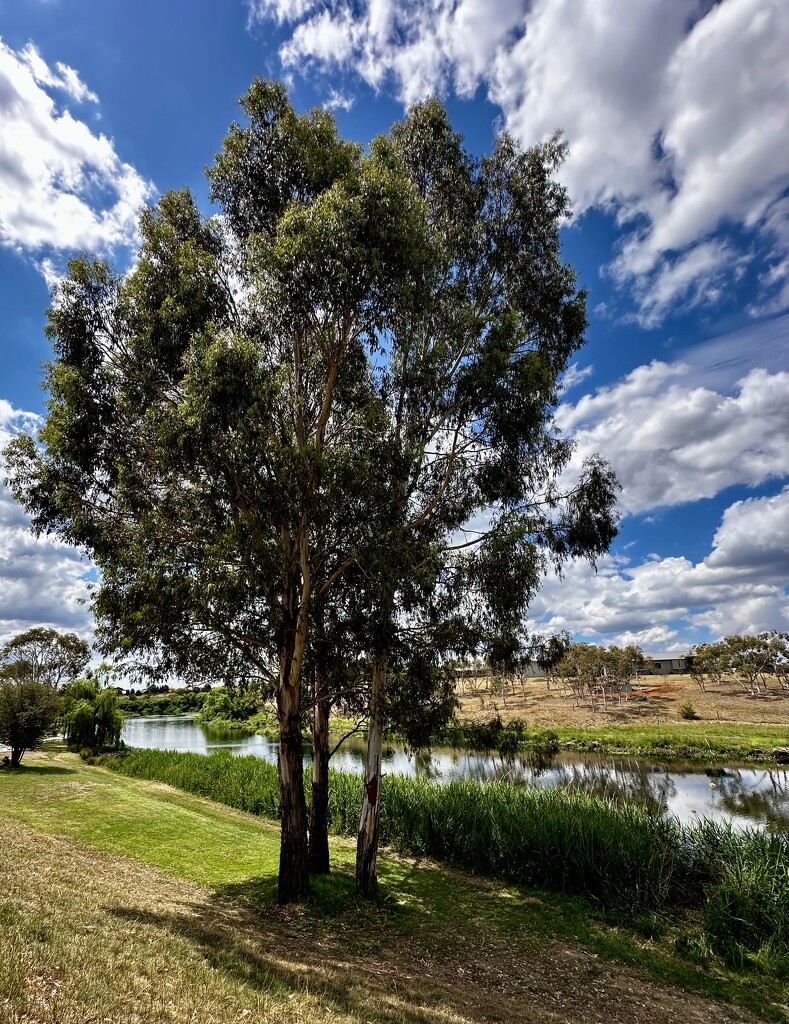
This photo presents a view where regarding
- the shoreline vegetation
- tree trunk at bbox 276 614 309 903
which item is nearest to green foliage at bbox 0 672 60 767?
the shoreline vegetation

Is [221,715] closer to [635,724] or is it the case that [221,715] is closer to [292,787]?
[635,724]

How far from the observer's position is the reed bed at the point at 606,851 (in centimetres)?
945

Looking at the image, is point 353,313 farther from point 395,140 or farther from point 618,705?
point 618,705

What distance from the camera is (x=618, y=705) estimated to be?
58594mm

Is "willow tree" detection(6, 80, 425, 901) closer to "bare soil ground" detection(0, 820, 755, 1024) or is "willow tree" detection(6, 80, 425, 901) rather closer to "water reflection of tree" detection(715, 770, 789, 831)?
"bare soil ground" detection(0, 820, 755, 1024)

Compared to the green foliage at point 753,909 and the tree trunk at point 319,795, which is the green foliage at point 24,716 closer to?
the tree trunk at point 319,795

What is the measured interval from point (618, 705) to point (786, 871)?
52998 mm

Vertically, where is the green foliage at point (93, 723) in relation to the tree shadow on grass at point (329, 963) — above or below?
above

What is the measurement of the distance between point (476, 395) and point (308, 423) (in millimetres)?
3693

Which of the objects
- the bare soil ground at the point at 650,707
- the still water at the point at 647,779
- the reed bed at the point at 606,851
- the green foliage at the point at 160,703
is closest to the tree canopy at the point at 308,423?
the reed bed at the point at 606,851

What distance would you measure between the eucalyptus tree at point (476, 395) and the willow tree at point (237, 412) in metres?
1.20

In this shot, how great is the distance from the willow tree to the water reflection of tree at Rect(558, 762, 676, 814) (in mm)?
15503

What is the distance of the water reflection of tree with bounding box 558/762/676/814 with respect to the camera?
2258cm

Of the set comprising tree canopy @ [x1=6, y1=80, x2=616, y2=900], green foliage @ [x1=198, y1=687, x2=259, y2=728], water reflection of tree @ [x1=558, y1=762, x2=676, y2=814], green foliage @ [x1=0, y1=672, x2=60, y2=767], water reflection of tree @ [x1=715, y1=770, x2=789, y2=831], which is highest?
tree canopy @ [x1=6, y1=80, x2=616, y2=900]
